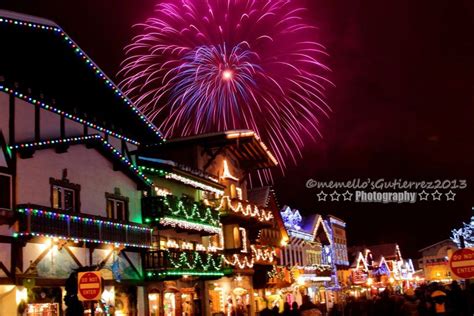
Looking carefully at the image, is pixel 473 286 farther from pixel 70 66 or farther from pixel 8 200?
pixel 70 66

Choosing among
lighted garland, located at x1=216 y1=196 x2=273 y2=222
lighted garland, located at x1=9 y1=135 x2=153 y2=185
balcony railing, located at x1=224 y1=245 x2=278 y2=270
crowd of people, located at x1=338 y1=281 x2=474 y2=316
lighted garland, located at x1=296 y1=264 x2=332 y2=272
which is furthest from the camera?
lighted garland, located at x1=296 y1=264 x2=332 y2=272

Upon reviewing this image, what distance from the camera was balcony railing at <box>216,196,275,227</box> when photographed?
141 feet

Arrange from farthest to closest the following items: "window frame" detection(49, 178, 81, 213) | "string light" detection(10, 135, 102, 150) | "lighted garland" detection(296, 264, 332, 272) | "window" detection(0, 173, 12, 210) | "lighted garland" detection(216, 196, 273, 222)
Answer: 1. "lighted garland" detection(296, 264, 332, 272)
2. "lighted garland" detection(216, 196, 273, 222)
3. "window frame" detection(49, 178, 81, 213)
4. "string light" detection(10, 135, 102, 150)
5. "window" detection(0, 173, 12, 210)

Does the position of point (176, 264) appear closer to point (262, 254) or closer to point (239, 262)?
point (239, 262)

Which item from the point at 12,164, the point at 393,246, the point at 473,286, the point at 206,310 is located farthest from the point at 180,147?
the point at 393,246

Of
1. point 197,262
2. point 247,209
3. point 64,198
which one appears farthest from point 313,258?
point 64,198

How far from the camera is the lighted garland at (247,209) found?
141ft

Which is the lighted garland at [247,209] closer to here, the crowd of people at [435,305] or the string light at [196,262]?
the string light at [196,262]

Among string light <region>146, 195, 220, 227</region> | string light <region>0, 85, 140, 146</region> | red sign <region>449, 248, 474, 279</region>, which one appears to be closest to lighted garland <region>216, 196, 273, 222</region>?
string light <region>146, 195, 220, 227</region>

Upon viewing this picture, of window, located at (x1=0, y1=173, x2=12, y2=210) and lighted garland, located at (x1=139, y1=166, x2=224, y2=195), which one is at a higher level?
lighted garland, located at (x1=139, y1=166, x2=224, y2=195)

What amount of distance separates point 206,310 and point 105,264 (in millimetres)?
13083

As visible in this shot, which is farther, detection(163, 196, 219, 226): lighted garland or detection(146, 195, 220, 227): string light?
detection(163, 196, 219, 226): lighted garland

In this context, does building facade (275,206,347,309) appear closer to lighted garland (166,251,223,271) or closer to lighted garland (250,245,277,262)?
lighted garland (250,245,277,262)

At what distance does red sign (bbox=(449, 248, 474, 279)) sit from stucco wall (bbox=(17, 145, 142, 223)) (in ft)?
52.1
